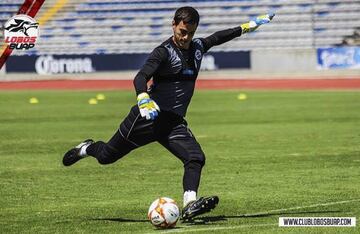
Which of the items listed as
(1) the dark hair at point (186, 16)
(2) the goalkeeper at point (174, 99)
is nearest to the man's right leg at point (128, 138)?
(2) the goalkeeper at point (174, 99)

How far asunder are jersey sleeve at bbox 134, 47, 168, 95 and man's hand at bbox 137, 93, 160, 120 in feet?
0.49

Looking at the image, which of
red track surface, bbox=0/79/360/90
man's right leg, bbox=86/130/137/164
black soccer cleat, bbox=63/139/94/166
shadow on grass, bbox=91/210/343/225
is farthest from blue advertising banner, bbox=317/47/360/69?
shadow on grass, bbox=91/210/343/225

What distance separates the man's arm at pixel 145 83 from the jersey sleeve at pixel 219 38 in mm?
919

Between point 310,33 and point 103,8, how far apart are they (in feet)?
37.3

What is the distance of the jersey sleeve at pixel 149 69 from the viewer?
9.61 metres

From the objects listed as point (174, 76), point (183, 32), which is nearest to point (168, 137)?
point (174, 76)

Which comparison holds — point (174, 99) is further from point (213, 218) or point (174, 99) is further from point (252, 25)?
point (252, 25)

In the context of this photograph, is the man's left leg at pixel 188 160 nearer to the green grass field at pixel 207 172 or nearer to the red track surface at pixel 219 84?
the green grass field at pixel 207 172

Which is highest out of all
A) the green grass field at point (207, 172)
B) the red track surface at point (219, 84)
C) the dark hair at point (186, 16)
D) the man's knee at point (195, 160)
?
the dark hair at point (186, 16)

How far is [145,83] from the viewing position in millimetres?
9617

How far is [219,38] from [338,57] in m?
34.7

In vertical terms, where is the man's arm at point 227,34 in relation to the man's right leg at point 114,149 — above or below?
above

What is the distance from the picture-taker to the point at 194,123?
24.1 metres

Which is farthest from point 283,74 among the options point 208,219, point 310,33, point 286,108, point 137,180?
point 208,219
